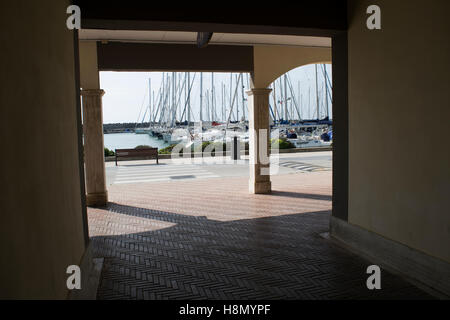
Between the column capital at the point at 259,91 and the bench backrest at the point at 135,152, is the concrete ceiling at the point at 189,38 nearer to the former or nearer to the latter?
the column capital at the point at 259,91

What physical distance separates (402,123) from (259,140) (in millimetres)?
6757

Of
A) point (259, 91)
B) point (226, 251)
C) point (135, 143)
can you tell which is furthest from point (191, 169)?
point (135, 143)

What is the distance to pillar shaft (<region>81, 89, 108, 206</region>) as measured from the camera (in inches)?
419

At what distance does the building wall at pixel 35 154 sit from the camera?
222 centimetres

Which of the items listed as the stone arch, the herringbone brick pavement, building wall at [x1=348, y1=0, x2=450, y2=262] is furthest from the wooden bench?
building wall at [x1=348, y1=0, x2=450, y2=262]

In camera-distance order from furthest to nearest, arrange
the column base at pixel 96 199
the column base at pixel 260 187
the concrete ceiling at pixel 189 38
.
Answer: the column base at pixel 260 187 < the column base at pixel 96 199 < the concrete ceiling at pixel 189 38

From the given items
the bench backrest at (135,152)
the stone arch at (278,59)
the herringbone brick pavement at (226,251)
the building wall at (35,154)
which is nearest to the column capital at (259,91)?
the stone arch at (278,59)

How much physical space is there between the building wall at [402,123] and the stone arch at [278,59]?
198 inches

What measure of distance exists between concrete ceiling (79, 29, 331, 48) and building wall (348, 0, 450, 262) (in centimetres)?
370

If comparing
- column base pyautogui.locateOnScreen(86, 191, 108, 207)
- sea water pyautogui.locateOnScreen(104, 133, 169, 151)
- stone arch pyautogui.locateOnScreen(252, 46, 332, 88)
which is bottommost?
column base pyautogui.locateOnScreen(86, 191, 108, 207)

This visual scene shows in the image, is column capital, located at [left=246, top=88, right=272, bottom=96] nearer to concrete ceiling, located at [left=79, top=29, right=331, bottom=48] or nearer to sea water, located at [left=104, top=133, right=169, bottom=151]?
concrete ceiling, located at [left=79, top=29, right=331, bottom=48]

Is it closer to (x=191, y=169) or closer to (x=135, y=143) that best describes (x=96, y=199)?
(x=191, y=169)

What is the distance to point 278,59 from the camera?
11.5 metres
